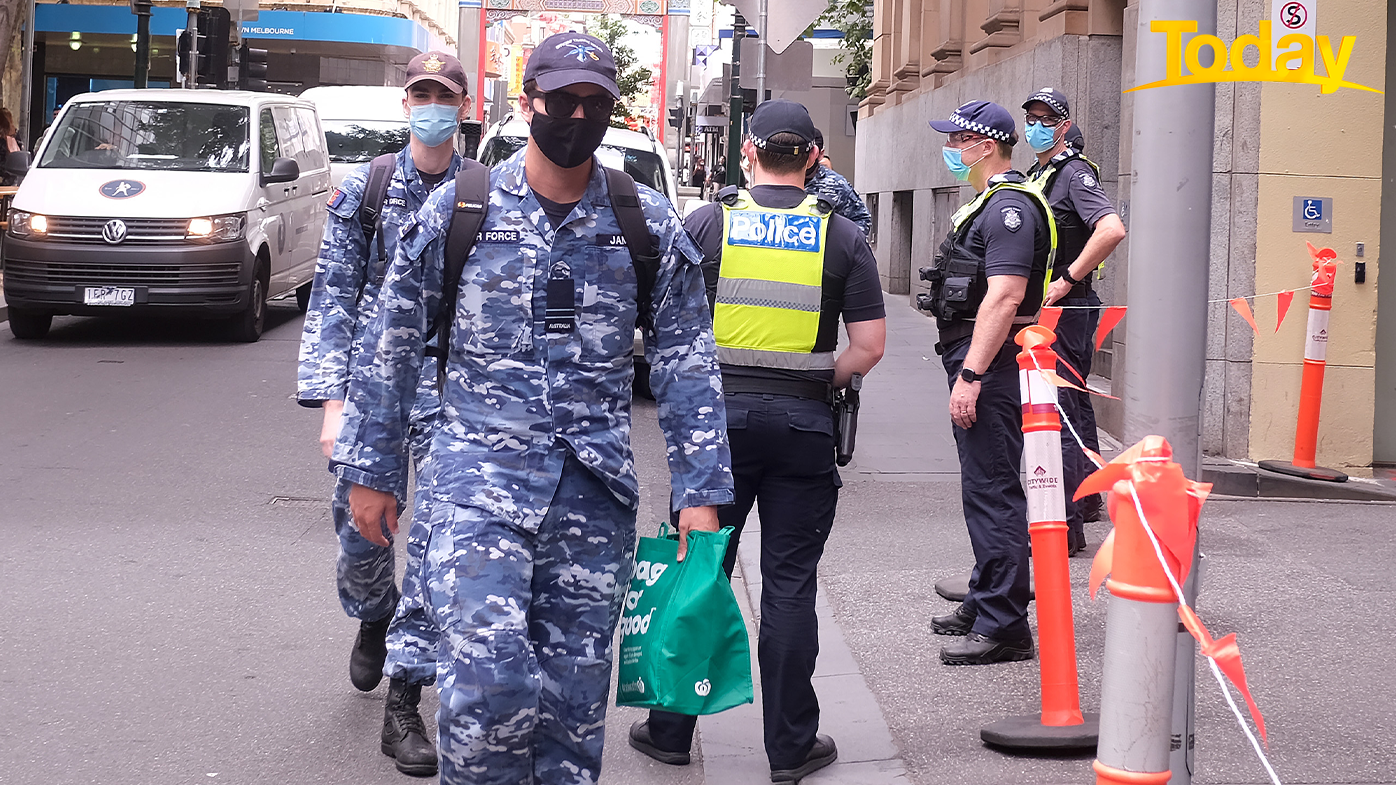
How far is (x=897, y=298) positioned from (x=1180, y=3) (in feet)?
57.6

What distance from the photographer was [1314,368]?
9109mm

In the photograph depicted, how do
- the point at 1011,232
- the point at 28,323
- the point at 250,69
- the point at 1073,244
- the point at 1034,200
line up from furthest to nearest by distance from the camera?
1. the point at 250,69
2. the point at 28,323
3. the point at 1073,244
4. the point at 1034,200
5. the point at 1011,232

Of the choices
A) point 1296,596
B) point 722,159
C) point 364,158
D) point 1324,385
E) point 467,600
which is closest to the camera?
point 467,600

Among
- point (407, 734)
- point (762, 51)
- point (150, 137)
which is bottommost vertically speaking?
point (407, 734)

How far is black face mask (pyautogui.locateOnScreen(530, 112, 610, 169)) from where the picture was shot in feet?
11.3

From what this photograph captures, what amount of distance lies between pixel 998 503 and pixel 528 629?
263cm

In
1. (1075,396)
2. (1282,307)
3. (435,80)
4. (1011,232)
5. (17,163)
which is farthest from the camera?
(17,163)

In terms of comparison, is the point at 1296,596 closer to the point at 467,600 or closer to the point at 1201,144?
the point at 1201,144

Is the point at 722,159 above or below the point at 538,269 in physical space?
above

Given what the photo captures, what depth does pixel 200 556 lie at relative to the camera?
6992 millimetres

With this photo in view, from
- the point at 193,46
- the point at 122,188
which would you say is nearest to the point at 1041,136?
the point at 122,188

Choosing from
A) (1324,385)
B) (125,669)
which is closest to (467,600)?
(125,669)

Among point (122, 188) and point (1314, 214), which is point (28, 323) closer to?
point (122, 188)

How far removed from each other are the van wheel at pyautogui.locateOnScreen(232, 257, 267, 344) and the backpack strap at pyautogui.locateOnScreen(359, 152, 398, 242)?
9792 millimetres
